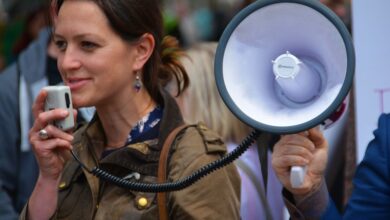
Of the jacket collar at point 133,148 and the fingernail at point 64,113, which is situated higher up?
the fingernail at point 64,113

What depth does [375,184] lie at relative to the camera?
8.66 ft

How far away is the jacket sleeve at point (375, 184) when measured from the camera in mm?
2633

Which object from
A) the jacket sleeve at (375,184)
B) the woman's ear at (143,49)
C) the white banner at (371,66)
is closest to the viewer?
the jacket sleeve at (375,184)

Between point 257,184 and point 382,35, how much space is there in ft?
2.58

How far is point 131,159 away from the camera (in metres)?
2.96

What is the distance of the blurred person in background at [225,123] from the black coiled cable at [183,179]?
0.60 m

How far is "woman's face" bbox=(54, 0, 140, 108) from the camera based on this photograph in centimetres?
294

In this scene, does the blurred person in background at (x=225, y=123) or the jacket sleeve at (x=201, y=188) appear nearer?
the jacket sleeve at (x=201, y=188)

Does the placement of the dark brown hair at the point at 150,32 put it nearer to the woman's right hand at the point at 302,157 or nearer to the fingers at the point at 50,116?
the fingers at the point at 50,116

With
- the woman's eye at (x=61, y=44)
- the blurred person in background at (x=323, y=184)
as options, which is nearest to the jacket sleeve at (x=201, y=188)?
the blurred person in background at (x=323, y=184)

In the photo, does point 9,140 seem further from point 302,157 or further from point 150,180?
point 302,157

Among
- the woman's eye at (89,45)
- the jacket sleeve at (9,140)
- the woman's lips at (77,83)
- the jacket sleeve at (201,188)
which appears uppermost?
the woman's eye at (89,45)

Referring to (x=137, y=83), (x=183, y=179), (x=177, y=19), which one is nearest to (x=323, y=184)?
(x=183, y=179)

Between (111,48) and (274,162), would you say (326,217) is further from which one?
(111,48)
